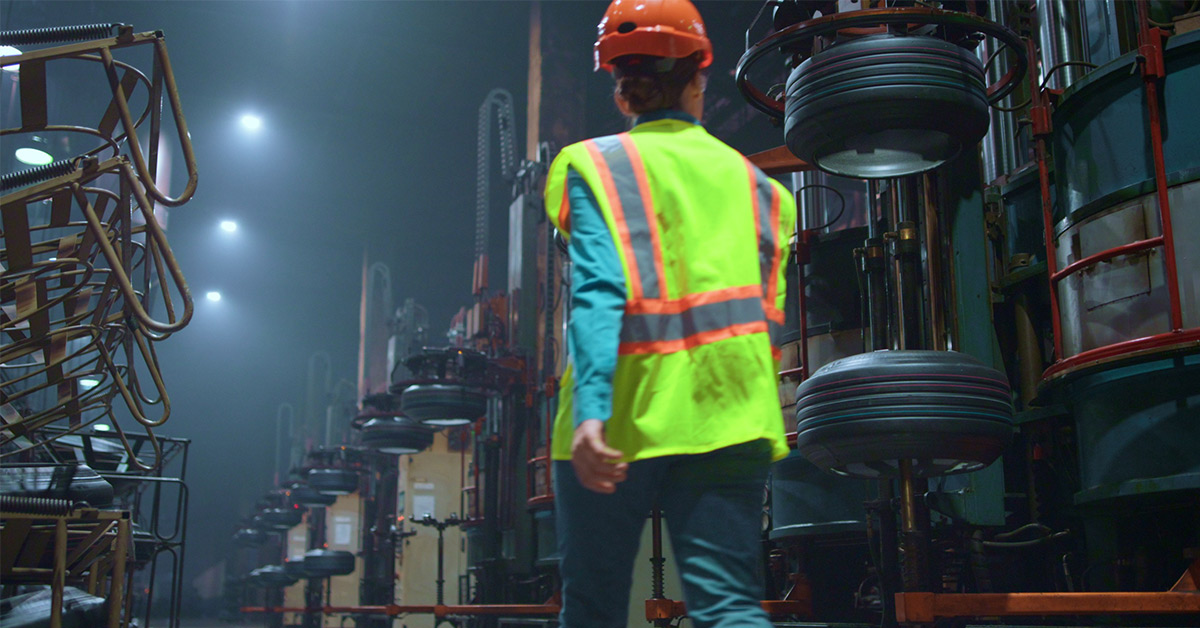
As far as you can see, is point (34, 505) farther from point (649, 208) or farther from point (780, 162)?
point (780, 162)

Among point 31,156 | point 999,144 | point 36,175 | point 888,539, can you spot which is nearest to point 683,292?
point 36,175

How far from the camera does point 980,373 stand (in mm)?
3613

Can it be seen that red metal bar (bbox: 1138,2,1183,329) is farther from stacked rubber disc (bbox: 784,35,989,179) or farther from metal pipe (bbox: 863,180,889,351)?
metal pipe (bbox: 863,180,889,351)

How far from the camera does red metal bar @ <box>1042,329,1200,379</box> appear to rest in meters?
3.51

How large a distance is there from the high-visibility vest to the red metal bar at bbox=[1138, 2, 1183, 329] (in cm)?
223

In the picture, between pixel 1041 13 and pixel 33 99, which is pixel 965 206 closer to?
pixel 1041 13

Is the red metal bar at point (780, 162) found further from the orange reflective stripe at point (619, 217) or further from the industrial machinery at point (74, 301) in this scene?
the orange reflective stripe at point (619, 217)

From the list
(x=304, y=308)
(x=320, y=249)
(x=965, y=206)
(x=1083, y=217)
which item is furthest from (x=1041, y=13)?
(x=304, y=308)

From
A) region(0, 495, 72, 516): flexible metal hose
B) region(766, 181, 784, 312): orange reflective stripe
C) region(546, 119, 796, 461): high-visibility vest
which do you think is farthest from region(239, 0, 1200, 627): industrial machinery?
region(0, 495, 72, 516): flexible metal hose

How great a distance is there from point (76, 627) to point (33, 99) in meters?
1.71

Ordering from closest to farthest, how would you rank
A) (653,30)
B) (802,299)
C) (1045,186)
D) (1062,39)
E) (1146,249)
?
(653,30) → (1146,249) → (1045,186) → (802,299) → (1062,39)

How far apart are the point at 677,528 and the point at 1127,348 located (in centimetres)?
264

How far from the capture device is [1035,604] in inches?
131

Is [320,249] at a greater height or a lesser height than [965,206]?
greater
